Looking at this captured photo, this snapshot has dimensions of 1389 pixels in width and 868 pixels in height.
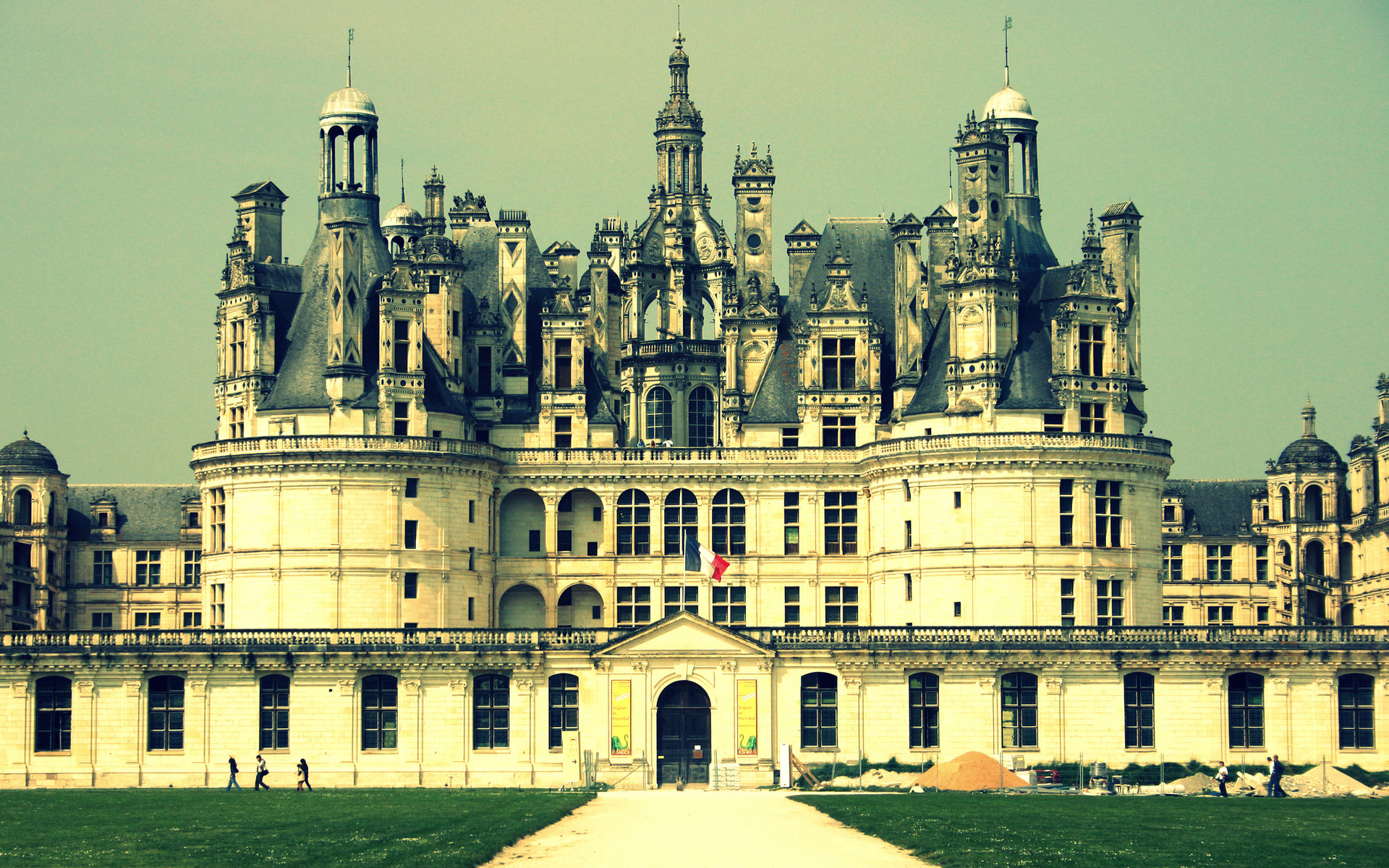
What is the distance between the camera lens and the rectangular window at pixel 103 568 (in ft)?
342

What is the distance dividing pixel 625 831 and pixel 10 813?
57.6ft

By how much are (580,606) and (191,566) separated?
2716 centimetres

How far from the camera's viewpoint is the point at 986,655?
72.1 m

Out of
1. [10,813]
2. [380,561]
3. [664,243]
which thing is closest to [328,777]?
[380,561]

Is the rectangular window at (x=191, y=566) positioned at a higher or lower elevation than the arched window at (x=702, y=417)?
lower

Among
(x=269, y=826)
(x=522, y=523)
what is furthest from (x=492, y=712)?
(x=269, y=826)

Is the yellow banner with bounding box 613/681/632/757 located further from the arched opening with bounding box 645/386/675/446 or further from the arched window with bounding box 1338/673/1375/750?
the arched window with bounding box 1338/673/1375/750

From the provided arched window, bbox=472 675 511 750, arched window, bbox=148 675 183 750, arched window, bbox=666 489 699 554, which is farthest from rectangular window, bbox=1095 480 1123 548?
arched window, bbox=148 675 183 750

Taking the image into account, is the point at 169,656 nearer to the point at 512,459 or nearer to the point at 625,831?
the point at 512,459

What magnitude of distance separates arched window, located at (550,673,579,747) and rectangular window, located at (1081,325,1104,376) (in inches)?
979

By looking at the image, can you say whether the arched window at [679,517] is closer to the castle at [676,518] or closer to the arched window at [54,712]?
the castle at [676,518]

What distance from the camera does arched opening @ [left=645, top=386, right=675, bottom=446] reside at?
87.4 meters

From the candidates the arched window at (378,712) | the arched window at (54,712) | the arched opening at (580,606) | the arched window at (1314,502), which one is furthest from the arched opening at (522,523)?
the arched window at (1314,502)

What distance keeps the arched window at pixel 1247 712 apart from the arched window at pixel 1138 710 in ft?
9.21
